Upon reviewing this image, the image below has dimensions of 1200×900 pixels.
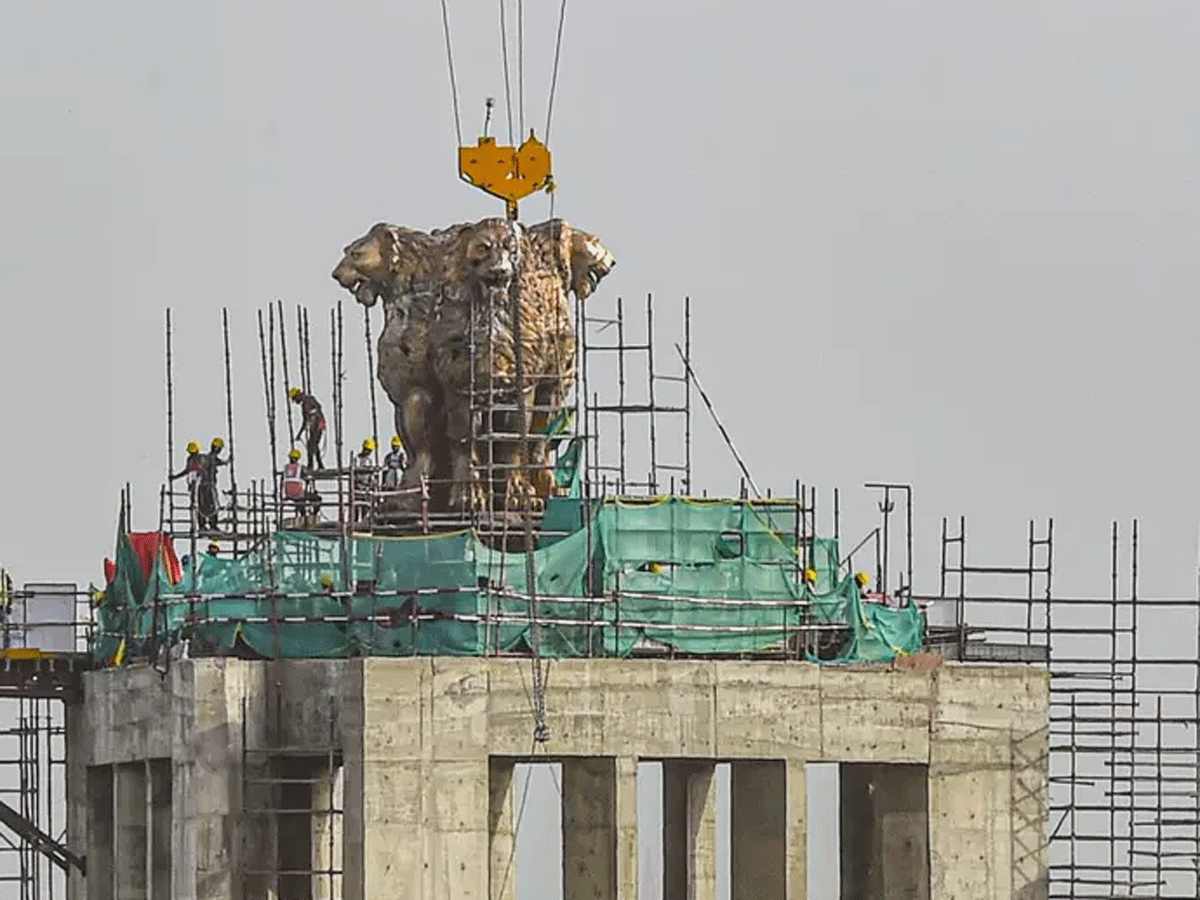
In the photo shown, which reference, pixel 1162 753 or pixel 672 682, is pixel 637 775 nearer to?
pixel 672 682

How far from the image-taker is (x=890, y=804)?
9894 centimetres

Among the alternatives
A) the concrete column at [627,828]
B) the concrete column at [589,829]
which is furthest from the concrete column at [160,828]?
the concrete column at [627,828]

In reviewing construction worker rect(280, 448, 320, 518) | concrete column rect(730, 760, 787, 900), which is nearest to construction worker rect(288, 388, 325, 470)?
construction worker rect(280, 448, 320, 518)

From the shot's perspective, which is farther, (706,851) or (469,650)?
(706,851)

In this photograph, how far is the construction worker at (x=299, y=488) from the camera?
99.0 m

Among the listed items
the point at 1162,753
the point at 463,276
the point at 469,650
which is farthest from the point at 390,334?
the point at 1162,753

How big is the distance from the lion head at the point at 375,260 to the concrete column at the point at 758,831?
10.2m

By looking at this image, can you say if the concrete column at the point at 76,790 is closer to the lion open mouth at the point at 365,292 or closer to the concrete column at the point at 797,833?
the lion open mouth at the point at 365,292

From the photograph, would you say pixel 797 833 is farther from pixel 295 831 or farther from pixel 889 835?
pixel 295 831

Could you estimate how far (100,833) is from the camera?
341 feet

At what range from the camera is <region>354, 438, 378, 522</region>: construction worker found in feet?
320

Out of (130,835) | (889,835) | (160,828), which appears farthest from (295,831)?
(889,835)

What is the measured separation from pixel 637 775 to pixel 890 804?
564 centimetres

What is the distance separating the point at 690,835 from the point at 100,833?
10.1 meters
